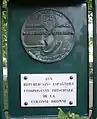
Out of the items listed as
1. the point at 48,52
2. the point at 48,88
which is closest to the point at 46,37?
the point at 48,52

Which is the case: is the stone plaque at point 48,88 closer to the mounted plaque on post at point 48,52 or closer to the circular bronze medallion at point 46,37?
the mounted plaque on post at point 48,52

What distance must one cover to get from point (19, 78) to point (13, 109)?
513mm

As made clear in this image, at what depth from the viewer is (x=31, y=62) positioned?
5391mm

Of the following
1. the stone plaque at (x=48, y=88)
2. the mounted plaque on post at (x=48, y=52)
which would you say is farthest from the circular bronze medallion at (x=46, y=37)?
the stone plaque at (x=48, y=88)

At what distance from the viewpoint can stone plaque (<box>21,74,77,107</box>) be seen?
5.31 m

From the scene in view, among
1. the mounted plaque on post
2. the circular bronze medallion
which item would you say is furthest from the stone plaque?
the circular bronze medallion

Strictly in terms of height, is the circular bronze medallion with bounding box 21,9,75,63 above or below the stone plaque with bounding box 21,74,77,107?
above

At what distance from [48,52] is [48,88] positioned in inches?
22.2

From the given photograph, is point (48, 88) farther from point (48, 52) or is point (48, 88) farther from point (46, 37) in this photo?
point (46, 37)

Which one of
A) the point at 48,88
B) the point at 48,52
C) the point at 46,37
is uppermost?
the point at 46,37

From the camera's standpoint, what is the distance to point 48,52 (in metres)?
5.38

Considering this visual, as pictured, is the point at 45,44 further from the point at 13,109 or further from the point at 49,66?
the point at 13,109

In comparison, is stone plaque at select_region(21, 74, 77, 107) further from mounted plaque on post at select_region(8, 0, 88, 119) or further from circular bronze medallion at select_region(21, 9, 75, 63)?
circular bronze medallion at select_region(21, 9, 75, 63)

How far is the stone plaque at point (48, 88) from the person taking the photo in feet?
17.4
